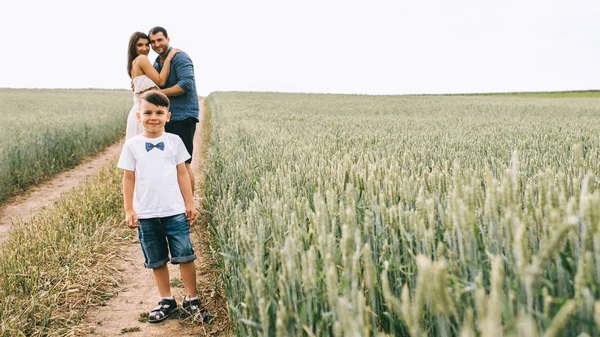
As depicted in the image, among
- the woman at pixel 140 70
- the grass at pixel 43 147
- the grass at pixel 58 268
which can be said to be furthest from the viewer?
the grass at pixel 43 147

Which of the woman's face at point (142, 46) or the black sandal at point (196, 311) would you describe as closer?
the black sandal at point (196, 311)

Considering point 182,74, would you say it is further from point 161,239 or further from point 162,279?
point 162,279

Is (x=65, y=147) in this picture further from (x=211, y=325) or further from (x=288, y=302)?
(x=288, y=302)

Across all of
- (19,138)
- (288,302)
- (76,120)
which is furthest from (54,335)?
(76,120)

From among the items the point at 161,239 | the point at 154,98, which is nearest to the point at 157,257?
the point at 161,239

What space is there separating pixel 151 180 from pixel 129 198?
0.66ft

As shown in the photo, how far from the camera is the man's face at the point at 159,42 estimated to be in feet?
15.4

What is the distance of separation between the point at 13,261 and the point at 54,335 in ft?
3.22

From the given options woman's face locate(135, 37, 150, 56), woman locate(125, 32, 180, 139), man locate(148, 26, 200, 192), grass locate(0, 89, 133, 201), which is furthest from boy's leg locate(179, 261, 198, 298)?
grass locate(0, 89, 133, 201)

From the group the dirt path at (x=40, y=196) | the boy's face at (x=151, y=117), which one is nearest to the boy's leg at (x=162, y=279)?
the boy's face at (x=151, y=117)

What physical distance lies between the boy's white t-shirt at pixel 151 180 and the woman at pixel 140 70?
1.59m

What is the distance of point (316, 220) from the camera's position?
1592mm

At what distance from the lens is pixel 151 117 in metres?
3.14

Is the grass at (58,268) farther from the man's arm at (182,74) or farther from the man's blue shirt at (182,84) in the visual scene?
the man's arm at (182,74)
